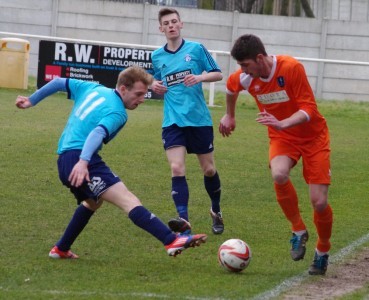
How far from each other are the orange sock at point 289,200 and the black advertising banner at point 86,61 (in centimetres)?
1550

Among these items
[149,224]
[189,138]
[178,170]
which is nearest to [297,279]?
[149,224]

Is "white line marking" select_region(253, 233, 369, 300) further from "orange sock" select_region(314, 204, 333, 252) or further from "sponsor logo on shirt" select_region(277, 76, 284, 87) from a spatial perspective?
"sponsor logo on shirt" select_region(277, 76, 284, 87)

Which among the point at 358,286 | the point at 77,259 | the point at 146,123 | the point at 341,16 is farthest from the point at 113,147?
the point at 341,16

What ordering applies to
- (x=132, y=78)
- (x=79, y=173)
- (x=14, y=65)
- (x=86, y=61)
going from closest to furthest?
1. (x=79, y=173)
2. (x=132, y=78)
3. (x=86, y=61)
4. (x=14, y=65)

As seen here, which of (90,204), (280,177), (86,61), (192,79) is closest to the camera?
(280,177)

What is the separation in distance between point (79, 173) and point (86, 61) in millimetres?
16594

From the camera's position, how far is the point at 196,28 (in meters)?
29.9

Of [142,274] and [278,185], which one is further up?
[278,185]

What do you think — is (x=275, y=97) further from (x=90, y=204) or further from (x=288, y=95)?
(x=90, y=204)

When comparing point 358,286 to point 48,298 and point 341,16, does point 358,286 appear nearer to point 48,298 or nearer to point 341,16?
point 48,298

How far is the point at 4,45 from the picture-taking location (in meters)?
23.4

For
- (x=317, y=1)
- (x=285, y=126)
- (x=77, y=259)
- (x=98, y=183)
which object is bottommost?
(x=77, y=259)

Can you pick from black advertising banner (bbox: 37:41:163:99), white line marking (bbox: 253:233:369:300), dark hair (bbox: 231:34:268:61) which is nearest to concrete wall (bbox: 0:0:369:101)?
black advertising banner (bbox: 37:41:163:99)

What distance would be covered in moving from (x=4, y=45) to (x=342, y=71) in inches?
397
